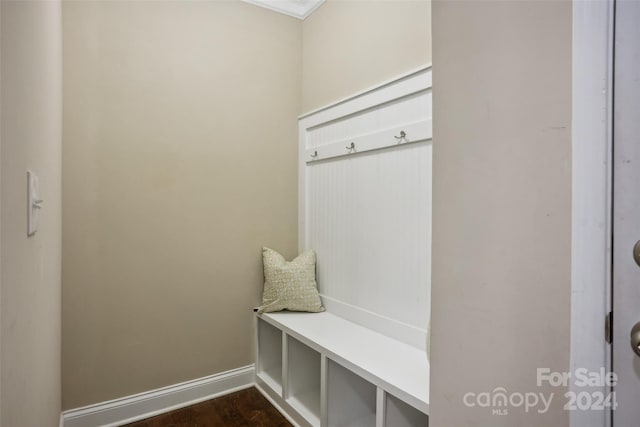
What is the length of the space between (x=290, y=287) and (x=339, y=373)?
684 mm

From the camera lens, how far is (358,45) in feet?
7.00

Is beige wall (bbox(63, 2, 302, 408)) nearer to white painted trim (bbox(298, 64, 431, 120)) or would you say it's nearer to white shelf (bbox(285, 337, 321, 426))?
white painted trim (bbox(298, 64, 431, 120))

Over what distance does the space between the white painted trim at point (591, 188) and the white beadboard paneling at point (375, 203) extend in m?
1.08

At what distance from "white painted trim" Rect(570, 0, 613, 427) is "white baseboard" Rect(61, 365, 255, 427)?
7.01ft

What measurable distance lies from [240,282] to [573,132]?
2124 mm

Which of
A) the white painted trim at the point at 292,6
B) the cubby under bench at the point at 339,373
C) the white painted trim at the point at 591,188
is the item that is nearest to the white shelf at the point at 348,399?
the cubby under bench at the point at 339,373

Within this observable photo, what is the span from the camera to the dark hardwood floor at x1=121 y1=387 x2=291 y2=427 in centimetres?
201

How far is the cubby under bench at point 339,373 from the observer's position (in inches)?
57.4

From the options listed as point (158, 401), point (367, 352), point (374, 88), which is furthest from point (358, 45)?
point (158, 401)

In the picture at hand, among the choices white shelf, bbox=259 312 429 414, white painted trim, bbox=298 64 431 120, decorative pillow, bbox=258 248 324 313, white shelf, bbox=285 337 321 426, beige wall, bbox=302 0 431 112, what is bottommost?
white shelf, bbox=285 337 321 426

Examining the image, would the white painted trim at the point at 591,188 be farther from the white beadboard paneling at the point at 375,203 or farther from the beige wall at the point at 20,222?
the white beadboard paneling at the point at 375,203

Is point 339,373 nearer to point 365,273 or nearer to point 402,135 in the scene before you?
point 365,273

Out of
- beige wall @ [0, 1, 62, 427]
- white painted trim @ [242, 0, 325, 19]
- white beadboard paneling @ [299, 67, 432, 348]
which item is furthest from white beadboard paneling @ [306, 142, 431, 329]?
beige wall @ [0, 1, 62, 427]

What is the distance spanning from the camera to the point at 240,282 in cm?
239
